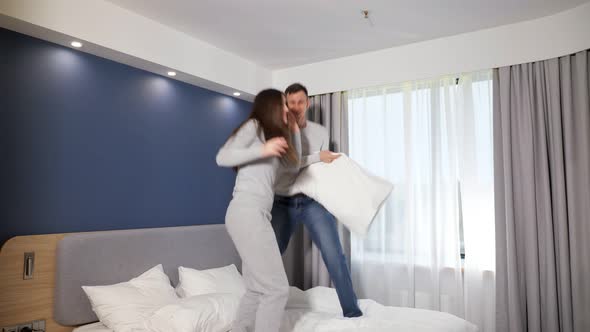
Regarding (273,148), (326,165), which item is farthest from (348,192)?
(273,148)

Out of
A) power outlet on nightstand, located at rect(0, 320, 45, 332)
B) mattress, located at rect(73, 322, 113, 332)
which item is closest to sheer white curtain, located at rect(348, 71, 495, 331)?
mattress, located at rect(73, 322, 113, 332)

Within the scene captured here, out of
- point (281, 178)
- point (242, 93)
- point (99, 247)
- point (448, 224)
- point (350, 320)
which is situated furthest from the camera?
point (242, 93)

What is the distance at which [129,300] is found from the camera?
2520 mm

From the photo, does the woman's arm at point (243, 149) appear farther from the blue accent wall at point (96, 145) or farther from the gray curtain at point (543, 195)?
the gray curtain at point (543, 195)

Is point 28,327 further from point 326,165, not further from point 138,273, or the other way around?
point 326,165

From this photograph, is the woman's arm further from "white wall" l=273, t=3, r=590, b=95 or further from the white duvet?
"white wall" l=273, t=3, r=590, b=95

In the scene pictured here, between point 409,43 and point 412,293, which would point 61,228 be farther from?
point 409,43

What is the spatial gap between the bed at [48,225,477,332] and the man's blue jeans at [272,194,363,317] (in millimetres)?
139

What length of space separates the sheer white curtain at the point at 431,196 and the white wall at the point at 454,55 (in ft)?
0.46

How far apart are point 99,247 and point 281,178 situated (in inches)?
48.5

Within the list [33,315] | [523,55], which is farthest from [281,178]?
[523,55]

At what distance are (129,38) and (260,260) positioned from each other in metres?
1.97

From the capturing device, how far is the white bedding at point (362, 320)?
2330mm

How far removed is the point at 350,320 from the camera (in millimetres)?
2445
